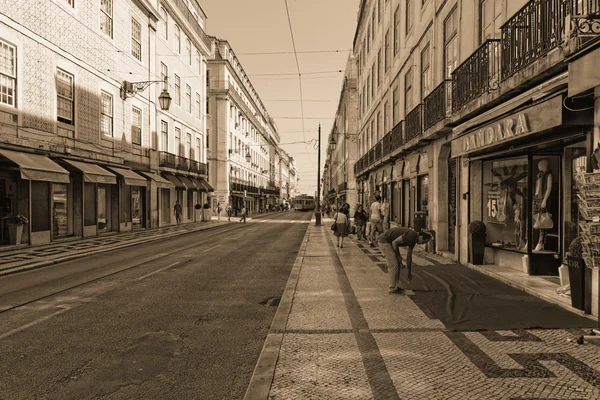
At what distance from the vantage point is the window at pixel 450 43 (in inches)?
515

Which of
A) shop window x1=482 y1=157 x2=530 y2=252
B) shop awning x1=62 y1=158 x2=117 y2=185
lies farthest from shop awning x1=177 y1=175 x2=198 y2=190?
shop window x1=482 y1=157 x2=530 y2=252

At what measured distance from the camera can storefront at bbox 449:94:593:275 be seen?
25.6ft

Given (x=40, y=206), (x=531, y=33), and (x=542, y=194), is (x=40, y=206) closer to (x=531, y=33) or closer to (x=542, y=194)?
(x=542, y=194)

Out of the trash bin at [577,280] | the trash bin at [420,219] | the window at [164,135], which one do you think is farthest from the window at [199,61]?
the trash bin at [577,280]

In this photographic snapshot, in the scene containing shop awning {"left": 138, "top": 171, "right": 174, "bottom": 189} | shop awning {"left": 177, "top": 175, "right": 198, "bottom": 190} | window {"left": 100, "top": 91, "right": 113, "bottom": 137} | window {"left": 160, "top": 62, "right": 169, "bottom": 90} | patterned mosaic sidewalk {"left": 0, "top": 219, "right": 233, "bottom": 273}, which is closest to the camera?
patterned mosaic sidewalk {"left": 0, "top": 219, "right": 233, "bottom": 273}

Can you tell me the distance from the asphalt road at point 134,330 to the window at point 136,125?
15.7 metres

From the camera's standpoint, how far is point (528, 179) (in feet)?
31.1

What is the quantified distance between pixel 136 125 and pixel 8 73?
10.8 m

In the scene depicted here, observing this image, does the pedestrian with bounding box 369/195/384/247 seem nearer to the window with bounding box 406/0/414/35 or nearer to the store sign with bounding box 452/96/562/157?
the store sign with bounding box 452/96/562/157

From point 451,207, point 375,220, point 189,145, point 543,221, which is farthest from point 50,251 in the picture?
point 189,145

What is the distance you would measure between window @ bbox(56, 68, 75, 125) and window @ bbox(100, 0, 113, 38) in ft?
14.0

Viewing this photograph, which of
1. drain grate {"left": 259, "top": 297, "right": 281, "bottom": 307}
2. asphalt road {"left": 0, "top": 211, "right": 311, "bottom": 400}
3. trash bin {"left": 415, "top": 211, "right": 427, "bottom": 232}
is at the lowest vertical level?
drain grate {"left": 259, "top": 297, "right": 281, "bottom": 307}

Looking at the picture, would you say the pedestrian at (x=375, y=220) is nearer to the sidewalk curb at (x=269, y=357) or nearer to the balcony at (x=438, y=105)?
the balcony at (x=438, y=105)

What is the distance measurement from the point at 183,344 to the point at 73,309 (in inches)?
106
